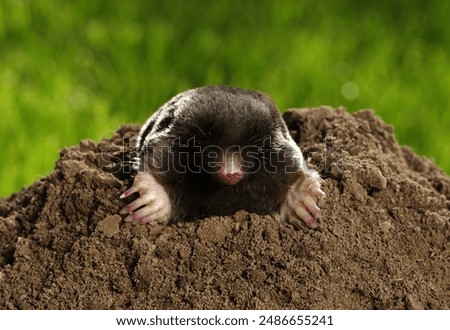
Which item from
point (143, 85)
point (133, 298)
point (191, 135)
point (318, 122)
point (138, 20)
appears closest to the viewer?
point (133, 298)

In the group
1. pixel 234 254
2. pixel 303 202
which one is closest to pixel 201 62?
pixel 303 202

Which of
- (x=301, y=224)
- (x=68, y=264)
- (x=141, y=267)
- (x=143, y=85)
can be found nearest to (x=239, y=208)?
(x=301, y=224)

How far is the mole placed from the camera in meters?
2.91

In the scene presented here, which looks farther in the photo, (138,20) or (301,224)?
(138,20)

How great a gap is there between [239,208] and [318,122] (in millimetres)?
880

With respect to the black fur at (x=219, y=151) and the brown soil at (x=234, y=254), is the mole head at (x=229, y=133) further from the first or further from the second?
the brown soil at (x=234, y=254)

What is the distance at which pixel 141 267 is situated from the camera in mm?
2812

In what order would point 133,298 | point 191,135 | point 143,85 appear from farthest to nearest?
point 143,85, point 191,135, point 133,298

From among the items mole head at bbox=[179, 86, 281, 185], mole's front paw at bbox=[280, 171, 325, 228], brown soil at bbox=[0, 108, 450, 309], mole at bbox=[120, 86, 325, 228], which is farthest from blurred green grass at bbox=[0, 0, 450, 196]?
mole's front paw at bbox=[280, 171, 325, 228]

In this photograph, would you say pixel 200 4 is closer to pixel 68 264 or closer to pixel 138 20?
pixel 138 20

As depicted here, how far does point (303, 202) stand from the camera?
300cm

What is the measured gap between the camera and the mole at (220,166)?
9.53 ft

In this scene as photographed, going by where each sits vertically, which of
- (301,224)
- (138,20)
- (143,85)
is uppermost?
(138,20)

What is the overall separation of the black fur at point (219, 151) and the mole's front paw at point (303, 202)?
0.04 meters
